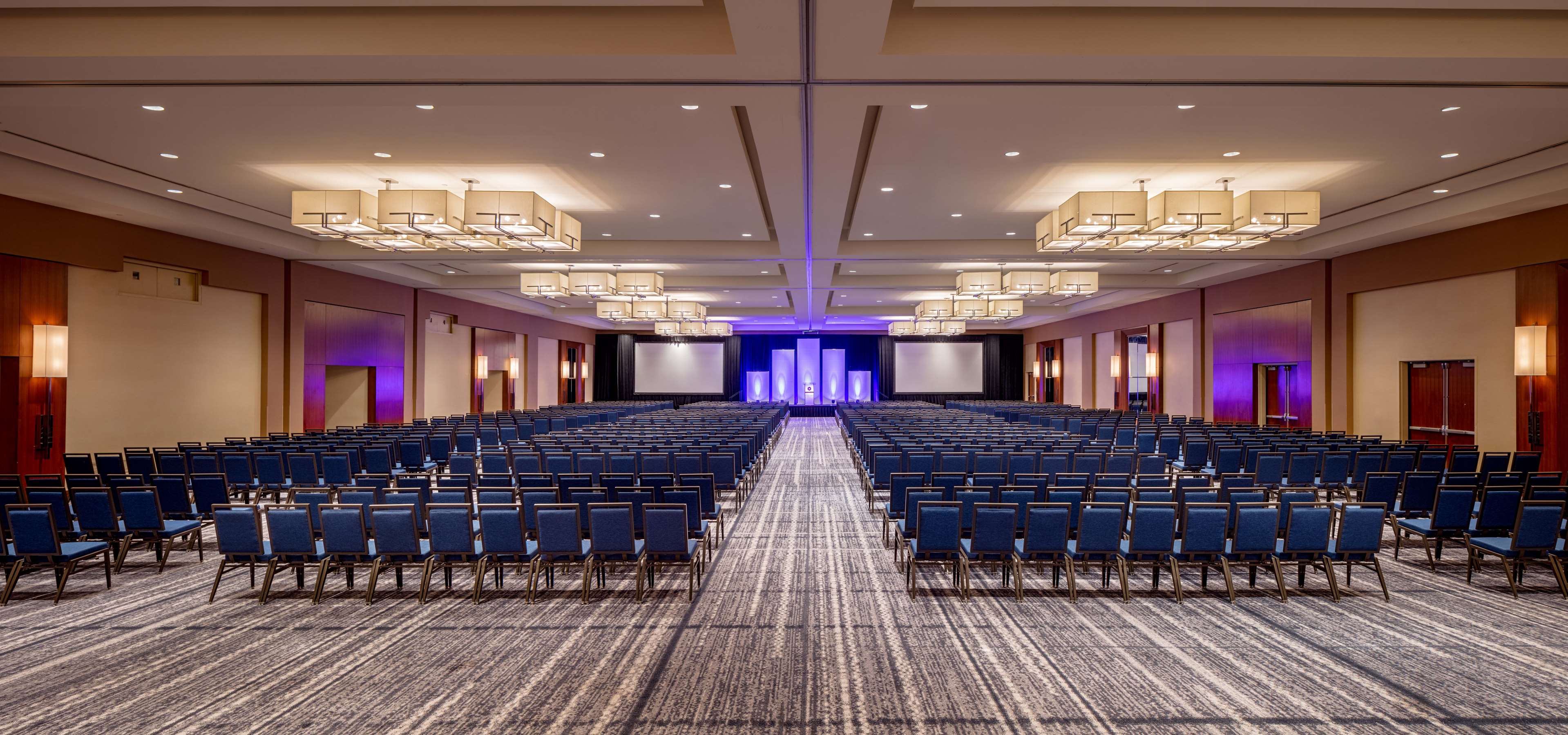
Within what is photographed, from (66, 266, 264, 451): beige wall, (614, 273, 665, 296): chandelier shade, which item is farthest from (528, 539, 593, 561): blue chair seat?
(614, 273, 665, 296): chandelier shade

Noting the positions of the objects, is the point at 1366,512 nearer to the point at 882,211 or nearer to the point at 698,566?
the point at 698,566

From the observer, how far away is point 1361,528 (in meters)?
5.23

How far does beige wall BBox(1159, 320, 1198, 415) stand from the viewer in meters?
20.4

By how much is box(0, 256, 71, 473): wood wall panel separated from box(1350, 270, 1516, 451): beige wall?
20.8 metres

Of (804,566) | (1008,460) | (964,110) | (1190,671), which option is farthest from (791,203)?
(1190,671)

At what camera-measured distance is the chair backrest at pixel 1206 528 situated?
5.25 m

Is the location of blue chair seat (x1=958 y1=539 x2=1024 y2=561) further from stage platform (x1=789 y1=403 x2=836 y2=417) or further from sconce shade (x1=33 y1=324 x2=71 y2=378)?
stage platform (x1=789 y1=403 x2=836 y2=417)

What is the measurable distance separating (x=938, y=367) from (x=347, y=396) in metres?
25.5

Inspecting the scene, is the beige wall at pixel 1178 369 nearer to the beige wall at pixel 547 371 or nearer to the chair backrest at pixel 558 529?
the chair backrest at pixel 558 529

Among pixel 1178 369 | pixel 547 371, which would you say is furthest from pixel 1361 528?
pixel 547 371

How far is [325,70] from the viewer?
5.33m

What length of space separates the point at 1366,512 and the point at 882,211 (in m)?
7.49

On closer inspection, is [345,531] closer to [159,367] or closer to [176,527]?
[176,527]

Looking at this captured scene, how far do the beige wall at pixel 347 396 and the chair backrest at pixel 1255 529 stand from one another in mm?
18432
